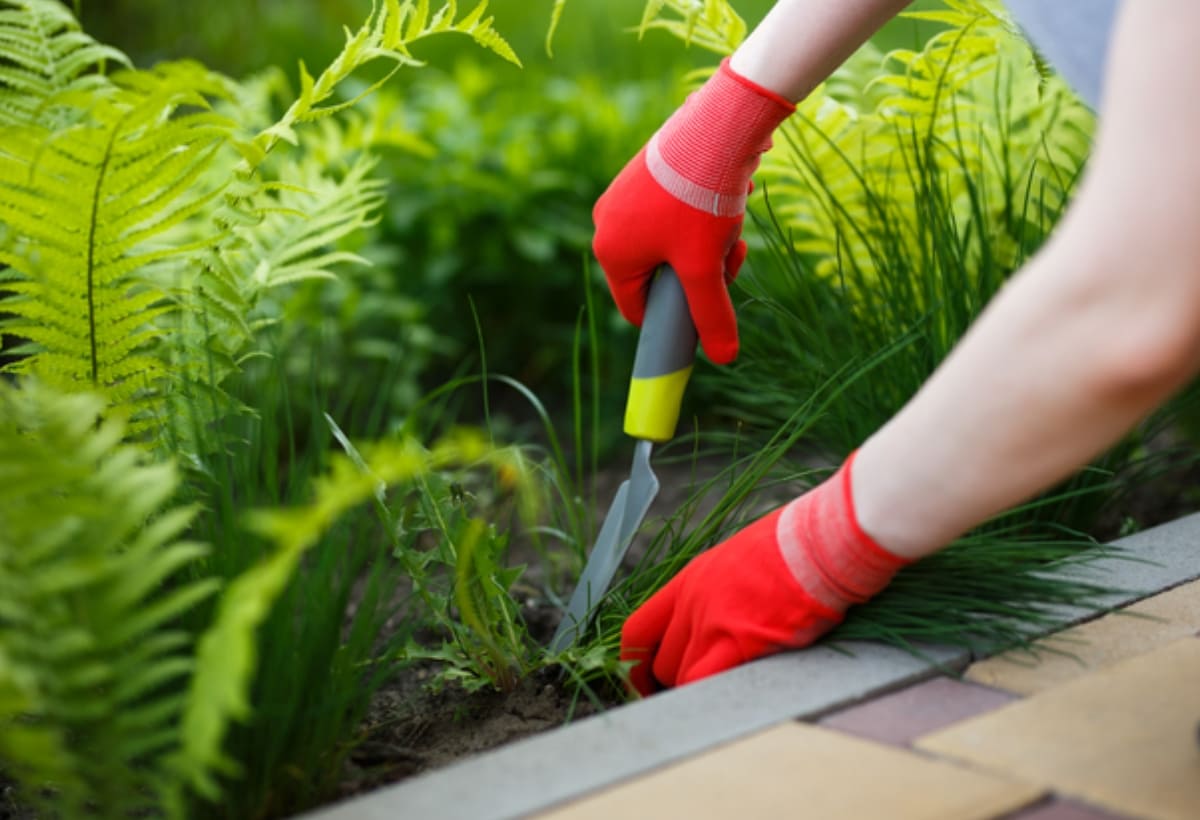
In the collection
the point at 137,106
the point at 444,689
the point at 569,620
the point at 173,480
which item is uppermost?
the point at 137,106

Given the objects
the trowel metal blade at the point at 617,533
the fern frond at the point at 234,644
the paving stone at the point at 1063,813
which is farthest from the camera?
the trowel metal blade at the point at 617,533

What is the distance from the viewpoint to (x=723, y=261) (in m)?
1.86

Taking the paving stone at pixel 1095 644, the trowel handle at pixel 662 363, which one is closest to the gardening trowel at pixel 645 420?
the trowel handle at pixel 662 363

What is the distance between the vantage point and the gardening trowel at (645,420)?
176 cm

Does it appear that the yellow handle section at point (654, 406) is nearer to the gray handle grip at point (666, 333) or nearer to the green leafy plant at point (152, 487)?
the gray handle grip at point (666, 333)

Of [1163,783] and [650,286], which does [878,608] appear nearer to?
[1163,783]

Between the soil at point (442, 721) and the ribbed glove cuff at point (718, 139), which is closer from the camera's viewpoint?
the soil at point (442, 721)

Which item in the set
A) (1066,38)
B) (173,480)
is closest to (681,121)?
(1066,38)

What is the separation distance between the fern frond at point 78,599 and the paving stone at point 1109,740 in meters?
0.75

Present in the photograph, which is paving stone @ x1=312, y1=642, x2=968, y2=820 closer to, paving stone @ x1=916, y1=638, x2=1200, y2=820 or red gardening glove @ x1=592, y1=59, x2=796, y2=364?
paving stone @ x1=916, y1=638, x2=1200, y2=820

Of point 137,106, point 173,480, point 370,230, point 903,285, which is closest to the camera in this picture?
point 173,480

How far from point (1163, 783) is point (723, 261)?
935 mm

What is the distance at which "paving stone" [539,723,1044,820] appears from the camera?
1148 millimetres

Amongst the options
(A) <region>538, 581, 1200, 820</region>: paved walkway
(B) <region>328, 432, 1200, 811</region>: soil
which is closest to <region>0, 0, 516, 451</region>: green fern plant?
(B) <region>328, 432, 1200, 811</region>: soil
